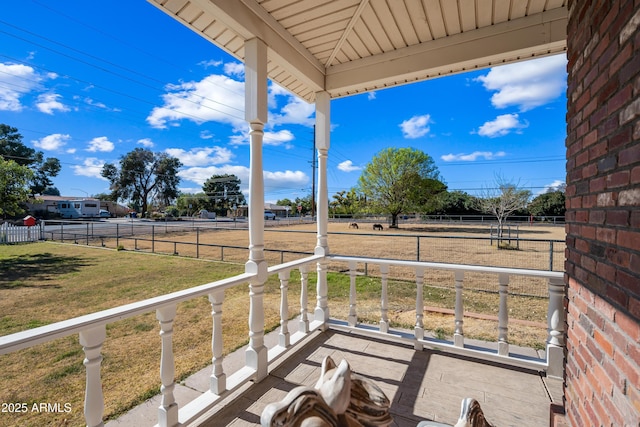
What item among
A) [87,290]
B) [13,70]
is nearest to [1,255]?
[87,290]

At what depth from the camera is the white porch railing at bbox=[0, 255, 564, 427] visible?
1161 millimetres

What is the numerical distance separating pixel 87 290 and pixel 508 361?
21.6ft

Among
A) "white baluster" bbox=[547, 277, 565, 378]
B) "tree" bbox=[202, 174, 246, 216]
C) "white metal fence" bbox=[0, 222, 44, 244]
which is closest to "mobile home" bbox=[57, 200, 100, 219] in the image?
"white metal fence" bbox=[0, 222, 44, 244]

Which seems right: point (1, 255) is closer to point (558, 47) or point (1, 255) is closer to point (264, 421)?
point (264, 421)

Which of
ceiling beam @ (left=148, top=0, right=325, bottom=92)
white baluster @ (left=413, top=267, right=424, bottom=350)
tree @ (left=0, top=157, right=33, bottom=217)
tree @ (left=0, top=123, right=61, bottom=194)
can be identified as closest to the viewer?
ceiling beam @ (left=148, top=0, right=325, bottom=92)

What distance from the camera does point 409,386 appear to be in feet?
6.50

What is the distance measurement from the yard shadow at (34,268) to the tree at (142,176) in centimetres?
2118

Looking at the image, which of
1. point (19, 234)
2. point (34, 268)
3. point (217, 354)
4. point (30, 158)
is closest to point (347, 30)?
point (217, 354)

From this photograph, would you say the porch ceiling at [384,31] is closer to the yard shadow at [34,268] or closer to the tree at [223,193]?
the yard shadow at [34,268]

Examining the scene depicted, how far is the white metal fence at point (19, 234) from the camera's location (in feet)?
37.1

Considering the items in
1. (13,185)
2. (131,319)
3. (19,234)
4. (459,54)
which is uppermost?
(459,54)

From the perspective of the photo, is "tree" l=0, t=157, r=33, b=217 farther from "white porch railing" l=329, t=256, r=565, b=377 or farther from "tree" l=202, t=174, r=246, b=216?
"tree" l=202, t=174, r=246, b=216

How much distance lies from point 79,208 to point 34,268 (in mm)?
23293

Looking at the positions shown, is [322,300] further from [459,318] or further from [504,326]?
[504,326]
